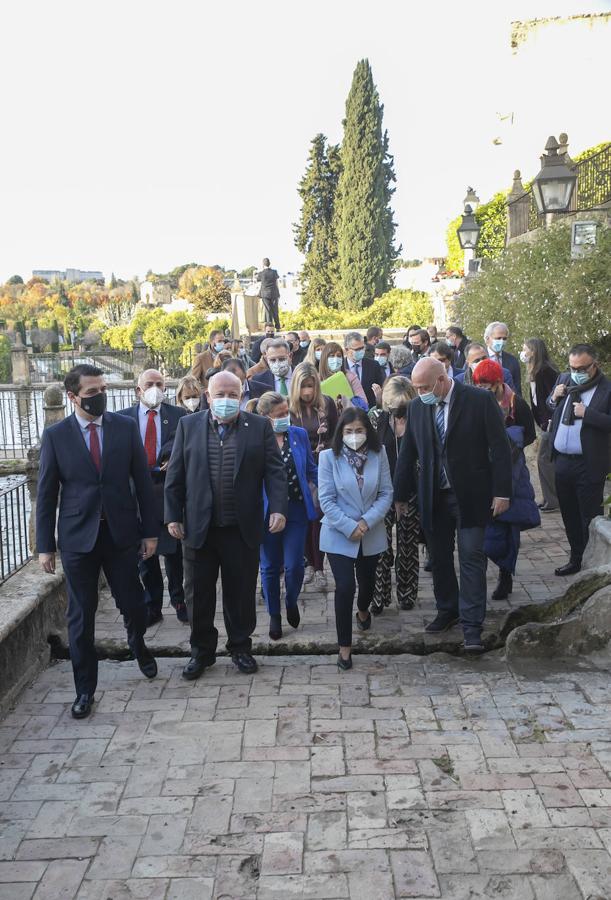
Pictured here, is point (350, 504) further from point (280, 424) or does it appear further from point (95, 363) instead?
point (95, 363)

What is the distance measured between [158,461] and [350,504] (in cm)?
163

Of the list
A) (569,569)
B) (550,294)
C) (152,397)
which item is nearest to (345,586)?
(152,397)

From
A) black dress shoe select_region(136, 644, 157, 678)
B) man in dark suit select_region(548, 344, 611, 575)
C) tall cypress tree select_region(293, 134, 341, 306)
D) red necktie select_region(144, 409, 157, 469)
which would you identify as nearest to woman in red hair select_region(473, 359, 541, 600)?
man in dark suit select_region(548, 344, 611, 575)

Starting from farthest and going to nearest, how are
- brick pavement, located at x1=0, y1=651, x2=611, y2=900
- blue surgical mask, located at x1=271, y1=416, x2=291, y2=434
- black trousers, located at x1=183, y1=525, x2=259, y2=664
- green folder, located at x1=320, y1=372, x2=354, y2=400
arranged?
green folder, located at x1=320, y1=372, x2=354, y2=400 < blue surgical mask, located at x1=271, y1=416, x2=291, y2=434 < black trousers, located at x1=183, y1=525, x2=259, y2=664 < brick pavement, located at x1=0, y1=651, x2=611, y2=900

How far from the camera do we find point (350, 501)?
18.4ft

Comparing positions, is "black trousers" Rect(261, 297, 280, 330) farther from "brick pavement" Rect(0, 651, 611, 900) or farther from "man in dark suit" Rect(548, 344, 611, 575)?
"brick pavement" Rect(0, 651, 611, 900)

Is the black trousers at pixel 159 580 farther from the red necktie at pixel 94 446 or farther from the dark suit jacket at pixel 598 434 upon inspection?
the dark suit jacket at pixel 598 434

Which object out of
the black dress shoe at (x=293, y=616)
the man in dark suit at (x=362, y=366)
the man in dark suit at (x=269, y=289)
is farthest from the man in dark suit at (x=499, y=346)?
the man in dark suit at (x=269, y=289)

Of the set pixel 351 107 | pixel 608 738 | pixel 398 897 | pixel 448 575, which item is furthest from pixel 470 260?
pixel 351 107

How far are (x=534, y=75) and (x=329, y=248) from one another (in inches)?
829

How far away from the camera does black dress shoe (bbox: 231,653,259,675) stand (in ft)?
18.2

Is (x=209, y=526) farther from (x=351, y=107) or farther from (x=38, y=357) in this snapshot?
(x=351, y=107)

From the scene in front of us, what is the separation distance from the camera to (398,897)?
3.27 meters

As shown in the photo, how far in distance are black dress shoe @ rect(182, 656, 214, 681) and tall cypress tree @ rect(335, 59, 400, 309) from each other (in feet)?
136
